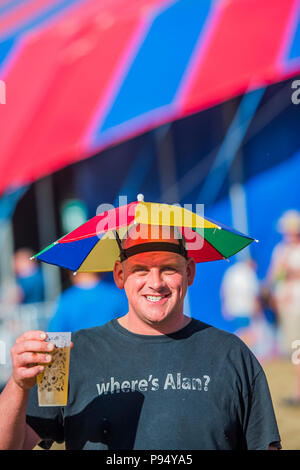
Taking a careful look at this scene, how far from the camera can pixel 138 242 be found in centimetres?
211

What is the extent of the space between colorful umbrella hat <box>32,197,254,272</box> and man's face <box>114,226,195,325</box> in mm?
36

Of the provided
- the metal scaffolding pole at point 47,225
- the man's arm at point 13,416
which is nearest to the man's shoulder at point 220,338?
the man's arm at point 13,416

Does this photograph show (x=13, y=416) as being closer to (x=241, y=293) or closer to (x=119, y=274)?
(x=119, y=274)

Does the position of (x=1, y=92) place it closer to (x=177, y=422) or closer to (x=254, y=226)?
(x=254, y=226)

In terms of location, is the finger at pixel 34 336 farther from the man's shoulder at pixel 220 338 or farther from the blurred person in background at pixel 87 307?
the blurred person in background at pixel 87 307

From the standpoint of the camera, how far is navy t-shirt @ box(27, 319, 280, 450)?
1.92 meters

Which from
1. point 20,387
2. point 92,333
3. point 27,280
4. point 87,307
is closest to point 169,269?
point 92,333

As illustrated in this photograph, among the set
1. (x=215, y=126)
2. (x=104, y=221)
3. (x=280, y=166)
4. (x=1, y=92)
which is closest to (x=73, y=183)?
(x=1, y=92)

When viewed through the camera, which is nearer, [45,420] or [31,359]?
[31,359]

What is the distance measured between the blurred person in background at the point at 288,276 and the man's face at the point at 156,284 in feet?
16.3

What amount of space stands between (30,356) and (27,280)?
6.84 meters

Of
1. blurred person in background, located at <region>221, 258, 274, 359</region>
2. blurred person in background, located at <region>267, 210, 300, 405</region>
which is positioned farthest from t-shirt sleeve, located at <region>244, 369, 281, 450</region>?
blurred person in background, located at <region>221, 258, 274, 359</region>

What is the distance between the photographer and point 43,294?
28.1 feet

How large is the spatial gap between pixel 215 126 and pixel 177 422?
6.31 meters
